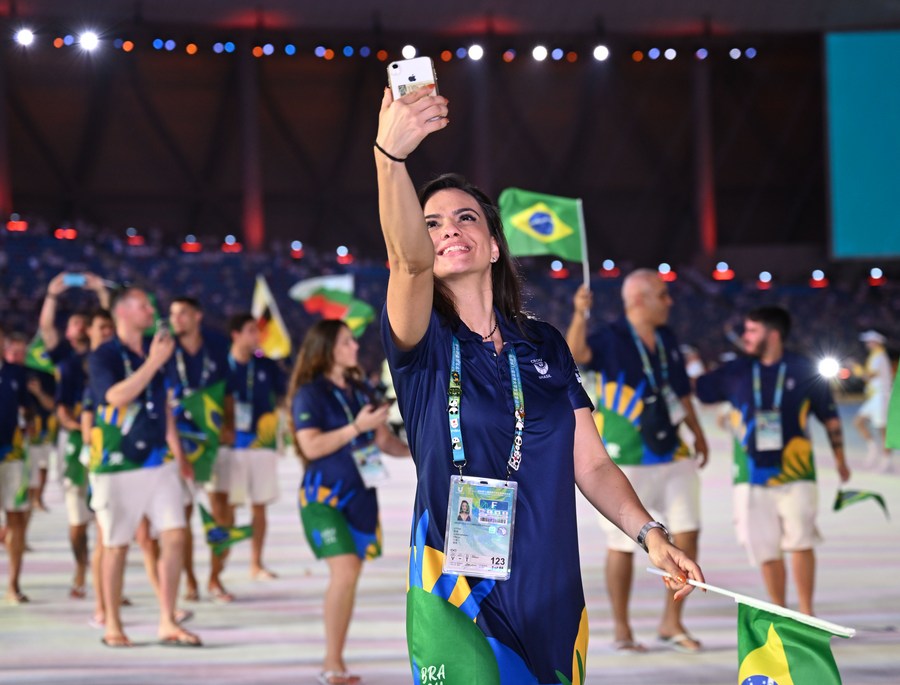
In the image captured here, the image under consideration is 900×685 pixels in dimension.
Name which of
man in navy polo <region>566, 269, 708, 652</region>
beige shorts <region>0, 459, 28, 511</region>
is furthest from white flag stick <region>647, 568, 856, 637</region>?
beige shorts <region>0, 459, 28, 511</region>

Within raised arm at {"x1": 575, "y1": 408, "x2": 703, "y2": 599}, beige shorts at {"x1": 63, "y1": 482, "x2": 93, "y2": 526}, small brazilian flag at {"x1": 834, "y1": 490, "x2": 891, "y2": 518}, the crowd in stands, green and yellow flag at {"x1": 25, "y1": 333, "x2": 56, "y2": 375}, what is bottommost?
beige shorts at {"x1": 63, "y1": 482, "x2": 93, "y2": 526}

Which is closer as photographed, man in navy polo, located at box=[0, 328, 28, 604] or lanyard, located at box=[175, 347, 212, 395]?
man in navy polo, located at box=[0, 328, 28, 604]

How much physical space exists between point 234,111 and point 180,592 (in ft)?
88.9

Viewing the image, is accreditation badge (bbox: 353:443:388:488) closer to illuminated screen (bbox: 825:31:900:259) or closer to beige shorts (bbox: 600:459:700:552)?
beige shorts (bbox: 600:459:700:552)

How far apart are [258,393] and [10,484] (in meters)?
1.85

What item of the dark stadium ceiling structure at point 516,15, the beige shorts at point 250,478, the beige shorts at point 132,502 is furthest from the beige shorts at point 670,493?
the dark stadium ceiling structure at point 516,15

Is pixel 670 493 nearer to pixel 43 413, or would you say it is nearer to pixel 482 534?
pixel 482 534

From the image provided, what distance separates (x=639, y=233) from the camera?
A: 37.4 meters

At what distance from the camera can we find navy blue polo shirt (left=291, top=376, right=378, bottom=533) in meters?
6.38

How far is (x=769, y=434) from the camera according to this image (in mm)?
7242

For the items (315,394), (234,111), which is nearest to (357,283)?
(234,111)

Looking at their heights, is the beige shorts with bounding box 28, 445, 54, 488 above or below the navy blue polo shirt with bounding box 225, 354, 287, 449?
below

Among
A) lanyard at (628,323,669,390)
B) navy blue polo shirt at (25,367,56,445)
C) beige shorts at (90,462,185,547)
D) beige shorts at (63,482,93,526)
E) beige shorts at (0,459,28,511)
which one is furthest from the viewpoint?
navy blue polo shirt at (25,367,56,445)

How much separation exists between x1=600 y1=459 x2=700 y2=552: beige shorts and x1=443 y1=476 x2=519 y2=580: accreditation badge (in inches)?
174
